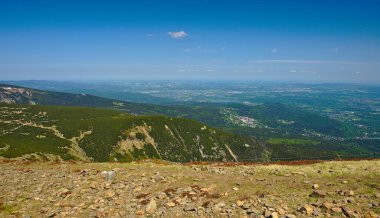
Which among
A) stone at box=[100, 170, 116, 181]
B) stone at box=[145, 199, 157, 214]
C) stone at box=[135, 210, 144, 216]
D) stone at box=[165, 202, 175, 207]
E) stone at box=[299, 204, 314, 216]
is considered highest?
stone at box=[299, 204, 314, 216]

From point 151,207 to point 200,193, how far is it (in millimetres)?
3963

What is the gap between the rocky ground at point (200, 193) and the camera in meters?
17.4

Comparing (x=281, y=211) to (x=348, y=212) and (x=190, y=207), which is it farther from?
(x=190, y=207)

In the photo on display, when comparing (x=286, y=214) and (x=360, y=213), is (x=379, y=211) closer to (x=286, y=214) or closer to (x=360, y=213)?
(x=360, y=213)

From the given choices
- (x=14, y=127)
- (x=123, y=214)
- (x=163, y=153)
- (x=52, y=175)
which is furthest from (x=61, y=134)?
(x=123, y=214)

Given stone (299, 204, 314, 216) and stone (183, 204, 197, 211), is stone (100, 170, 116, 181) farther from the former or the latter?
stone (299, 204, 314, 216)

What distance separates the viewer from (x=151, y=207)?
1861 cm

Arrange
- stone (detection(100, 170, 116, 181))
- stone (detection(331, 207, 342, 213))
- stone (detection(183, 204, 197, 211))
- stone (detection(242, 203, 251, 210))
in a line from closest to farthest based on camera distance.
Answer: stone (detection(331, 207, 342, 213)) < stone (detection(242, 203, 251, 210)) < stone (detection(183, 204, 197, 211)) < stone (detection(100, 170, 116, 181))

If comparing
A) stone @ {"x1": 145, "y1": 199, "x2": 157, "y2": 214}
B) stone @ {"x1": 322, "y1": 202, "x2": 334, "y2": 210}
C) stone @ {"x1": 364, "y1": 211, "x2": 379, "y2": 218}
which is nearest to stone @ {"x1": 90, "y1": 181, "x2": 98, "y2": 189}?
stone @ {"x1": 145, "y1": 199, "x2": 157, "y2": 214}

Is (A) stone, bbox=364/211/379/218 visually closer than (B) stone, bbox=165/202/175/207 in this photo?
Yes

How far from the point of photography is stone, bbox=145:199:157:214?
18.2 meters

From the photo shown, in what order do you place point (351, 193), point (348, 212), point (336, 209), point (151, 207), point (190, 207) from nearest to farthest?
1. point (348, 212)
2. point (336, 209)
3. point (190, 207)
4. point (151, 207)
5. point (351, 193)

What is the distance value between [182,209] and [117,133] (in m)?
184

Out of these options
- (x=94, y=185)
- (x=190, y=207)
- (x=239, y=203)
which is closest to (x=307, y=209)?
(x=239, y=203)
